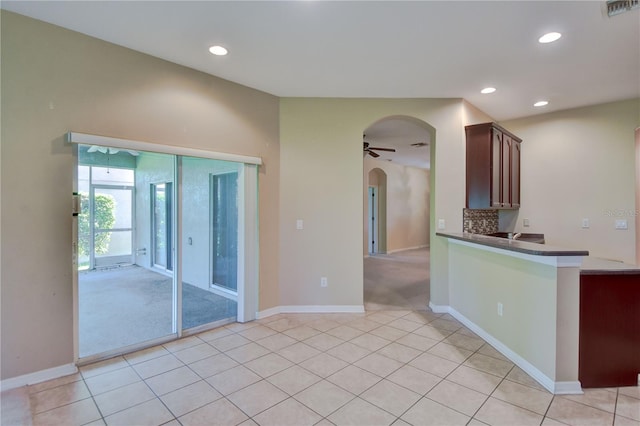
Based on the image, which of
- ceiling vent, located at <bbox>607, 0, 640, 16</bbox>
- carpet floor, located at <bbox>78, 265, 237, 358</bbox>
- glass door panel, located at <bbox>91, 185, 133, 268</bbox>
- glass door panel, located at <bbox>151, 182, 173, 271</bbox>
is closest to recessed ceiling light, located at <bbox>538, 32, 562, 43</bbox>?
ceiling vent, located at <bbox>607, 0, 640, 16</bbox>

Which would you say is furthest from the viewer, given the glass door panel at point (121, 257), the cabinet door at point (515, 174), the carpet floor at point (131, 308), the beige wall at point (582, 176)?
A: the cabinet door at point (515, 174)

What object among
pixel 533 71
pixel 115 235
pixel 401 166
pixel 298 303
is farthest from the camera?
pixel 401 166

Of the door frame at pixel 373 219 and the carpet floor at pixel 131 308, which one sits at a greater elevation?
the door frame at pixel 373 219

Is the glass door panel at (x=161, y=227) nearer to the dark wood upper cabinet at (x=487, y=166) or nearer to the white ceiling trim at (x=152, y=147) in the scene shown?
the white ceiling trim at (x=152, y=147)

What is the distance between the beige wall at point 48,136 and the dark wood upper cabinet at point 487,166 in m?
3.62

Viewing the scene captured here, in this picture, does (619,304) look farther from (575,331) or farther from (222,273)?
(222,273)

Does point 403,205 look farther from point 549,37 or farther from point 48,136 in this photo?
point 48,136

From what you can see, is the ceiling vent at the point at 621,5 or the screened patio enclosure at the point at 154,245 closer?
the ceiling vent at the point at 621,5

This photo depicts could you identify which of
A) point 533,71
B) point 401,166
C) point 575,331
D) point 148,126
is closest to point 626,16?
point 533,71

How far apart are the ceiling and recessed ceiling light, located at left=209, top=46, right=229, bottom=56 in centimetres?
5

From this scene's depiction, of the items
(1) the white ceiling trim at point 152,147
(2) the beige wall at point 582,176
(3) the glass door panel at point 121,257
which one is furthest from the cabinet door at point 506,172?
(3) the glass door panel at point 121,257

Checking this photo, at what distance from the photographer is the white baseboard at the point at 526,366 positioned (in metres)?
2.27

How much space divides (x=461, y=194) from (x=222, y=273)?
11.1 feet

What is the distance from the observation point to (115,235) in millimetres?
3684
